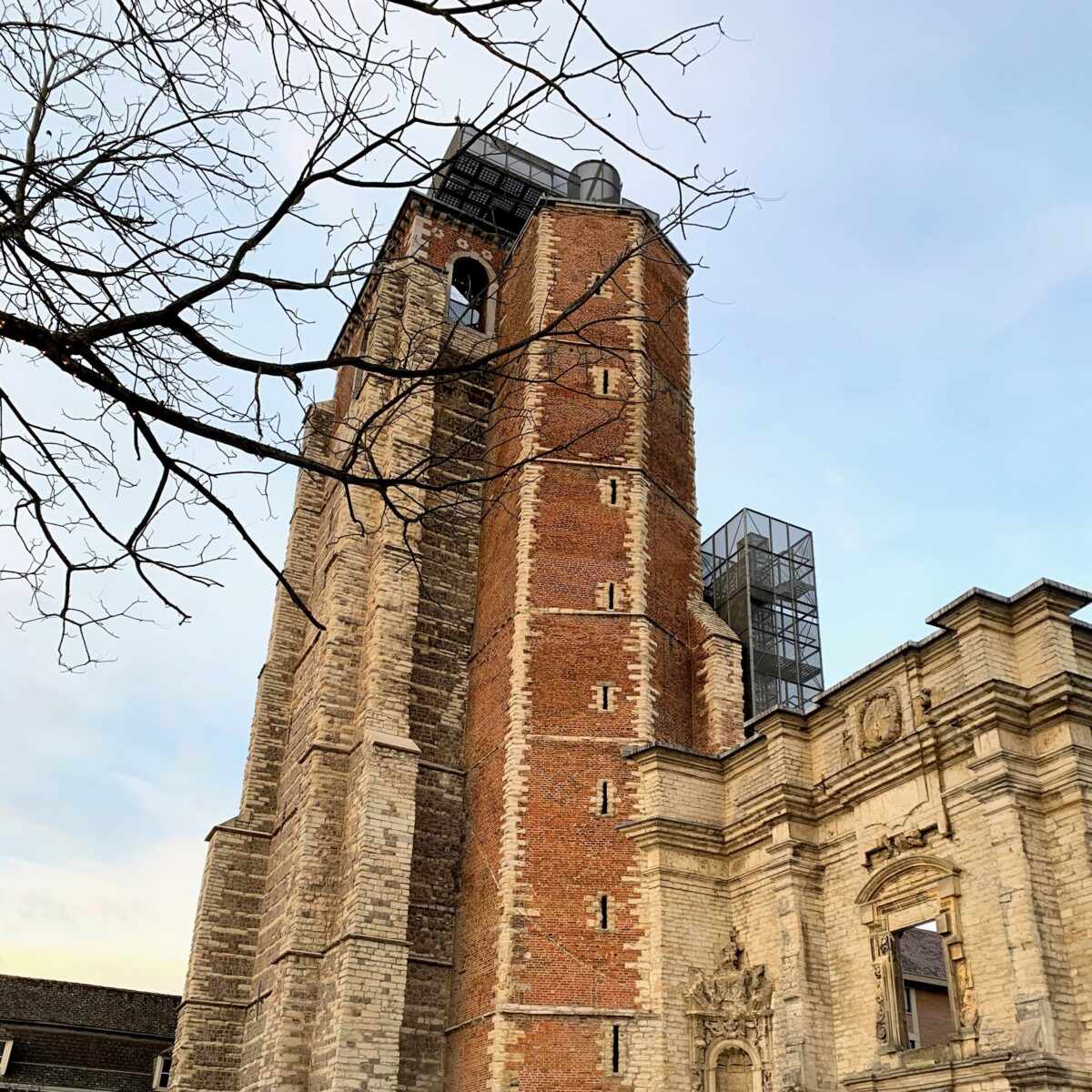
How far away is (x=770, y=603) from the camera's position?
25281 millimetres

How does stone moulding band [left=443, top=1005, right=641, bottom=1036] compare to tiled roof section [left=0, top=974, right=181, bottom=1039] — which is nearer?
stone moulding band [left=443, top=1005, right=641, bottom=1036]

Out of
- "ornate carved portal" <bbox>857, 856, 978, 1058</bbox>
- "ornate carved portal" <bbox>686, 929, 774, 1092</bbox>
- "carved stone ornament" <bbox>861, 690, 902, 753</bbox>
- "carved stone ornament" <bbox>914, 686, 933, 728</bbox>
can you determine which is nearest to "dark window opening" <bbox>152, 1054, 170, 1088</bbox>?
"ornate carved portal" <bbox>686, 929, 774, 1092</bbox>

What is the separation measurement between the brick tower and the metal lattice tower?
3570mm

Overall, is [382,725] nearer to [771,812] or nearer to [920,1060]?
[771,812]

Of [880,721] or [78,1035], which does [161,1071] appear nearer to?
[78,1035]

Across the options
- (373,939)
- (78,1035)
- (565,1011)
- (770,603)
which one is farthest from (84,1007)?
(770,603)

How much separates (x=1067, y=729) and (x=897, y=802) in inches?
105

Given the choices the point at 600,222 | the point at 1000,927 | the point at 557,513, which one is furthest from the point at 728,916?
the point at 600,222

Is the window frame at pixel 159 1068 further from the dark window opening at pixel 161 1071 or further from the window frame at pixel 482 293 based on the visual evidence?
the window frame at pixel 482 293

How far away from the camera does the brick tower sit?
54.3 ft

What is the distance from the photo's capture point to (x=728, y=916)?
55.8ft

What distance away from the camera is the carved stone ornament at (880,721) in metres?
15.1

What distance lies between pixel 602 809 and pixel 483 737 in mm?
2904

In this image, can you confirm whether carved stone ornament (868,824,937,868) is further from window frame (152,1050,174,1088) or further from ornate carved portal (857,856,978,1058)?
window frame (152,1050,174,1088)
